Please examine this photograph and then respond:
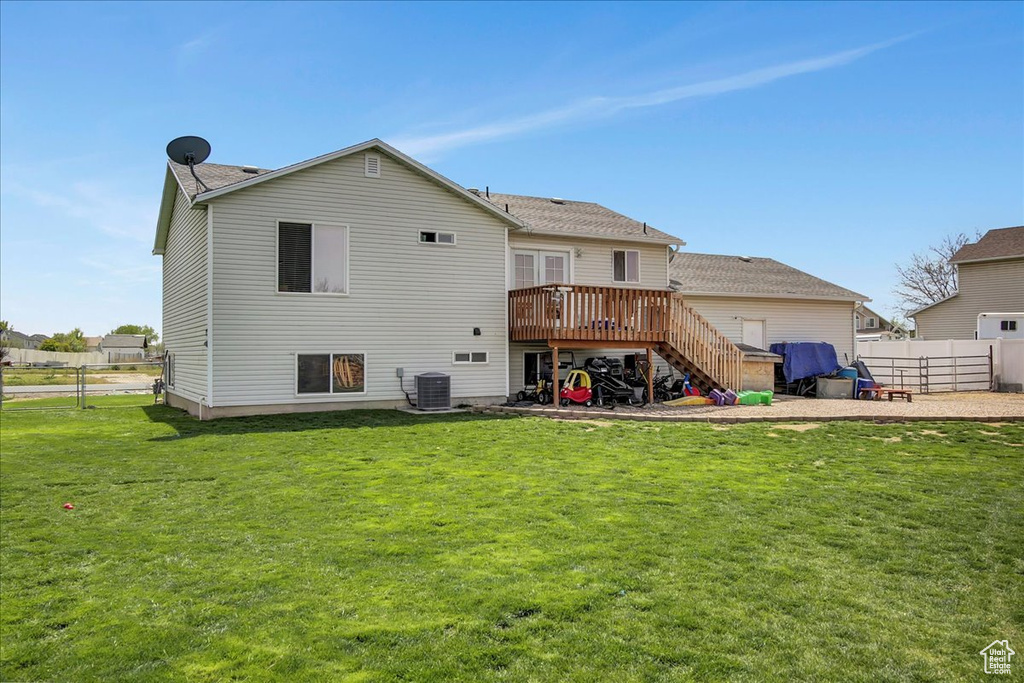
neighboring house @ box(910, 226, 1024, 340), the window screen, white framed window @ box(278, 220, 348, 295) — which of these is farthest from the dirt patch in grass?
neighboring house @ box(910, 226, 1024, 340)

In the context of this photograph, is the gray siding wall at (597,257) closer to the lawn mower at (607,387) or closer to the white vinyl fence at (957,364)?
the lawn mower at (607,387)

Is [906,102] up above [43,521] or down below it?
above

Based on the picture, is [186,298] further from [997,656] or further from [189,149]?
[997,656]

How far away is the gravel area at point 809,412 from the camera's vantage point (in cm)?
1285

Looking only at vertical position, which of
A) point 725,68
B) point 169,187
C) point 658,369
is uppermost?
point 725,68

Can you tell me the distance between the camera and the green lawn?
142 inches

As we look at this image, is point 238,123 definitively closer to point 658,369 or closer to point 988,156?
point 658,369

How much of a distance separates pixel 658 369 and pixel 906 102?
9533 mm

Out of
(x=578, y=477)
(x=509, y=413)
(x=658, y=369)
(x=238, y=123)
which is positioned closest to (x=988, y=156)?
(x=658, y=369)

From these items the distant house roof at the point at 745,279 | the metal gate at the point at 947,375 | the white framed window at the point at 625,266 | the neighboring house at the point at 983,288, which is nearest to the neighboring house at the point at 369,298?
the white framed window at the point at 625,266

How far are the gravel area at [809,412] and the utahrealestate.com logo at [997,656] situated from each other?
368 inches

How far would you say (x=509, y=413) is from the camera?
15.0 meters

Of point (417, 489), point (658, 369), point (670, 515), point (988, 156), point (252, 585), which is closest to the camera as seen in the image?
point (252, 585)

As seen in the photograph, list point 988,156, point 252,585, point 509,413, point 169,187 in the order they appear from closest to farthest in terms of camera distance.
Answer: point 252,585
point 509,413
point 988,156
point 169,187
